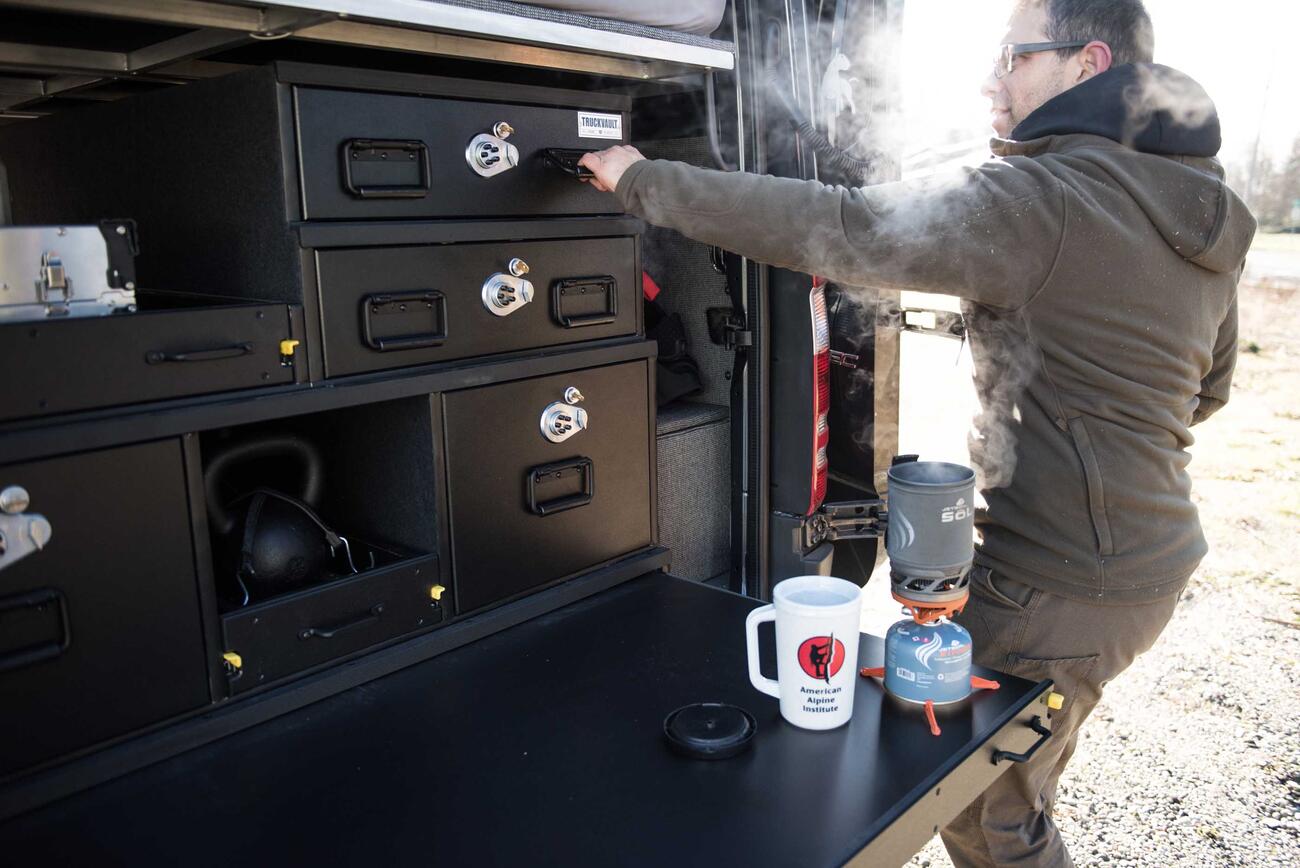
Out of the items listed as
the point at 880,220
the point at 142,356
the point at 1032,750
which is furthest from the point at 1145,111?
the point at 142,356

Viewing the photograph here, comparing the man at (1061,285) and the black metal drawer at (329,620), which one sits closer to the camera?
the black metal drawer at (329,620)

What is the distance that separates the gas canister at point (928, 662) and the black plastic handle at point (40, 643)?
0.91 metres

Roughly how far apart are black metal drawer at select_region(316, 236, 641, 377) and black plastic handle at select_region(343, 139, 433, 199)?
0.07 m

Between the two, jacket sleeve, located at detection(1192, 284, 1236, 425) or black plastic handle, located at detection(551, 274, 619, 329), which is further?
jacket sleeve, located at detection(1192, 284, 1236, 425)

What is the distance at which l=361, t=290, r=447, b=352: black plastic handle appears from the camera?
126cm

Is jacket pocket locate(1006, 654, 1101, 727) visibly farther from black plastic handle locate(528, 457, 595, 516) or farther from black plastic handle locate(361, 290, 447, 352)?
black plastic handle locate(361, 290, 447, 352)

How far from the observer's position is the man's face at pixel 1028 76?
1688 millimetres

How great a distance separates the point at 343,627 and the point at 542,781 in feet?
1.18

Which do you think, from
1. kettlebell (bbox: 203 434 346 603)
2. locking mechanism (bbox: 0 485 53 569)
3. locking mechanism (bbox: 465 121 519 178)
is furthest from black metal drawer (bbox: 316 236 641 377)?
locking mechanism (bbox: 0 485 53 569)

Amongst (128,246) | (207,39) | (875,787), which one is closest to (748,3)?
(207,39)

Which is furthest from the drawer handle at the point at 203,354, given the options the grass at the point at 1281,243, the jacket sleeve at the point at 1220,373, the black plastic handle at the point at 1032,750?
the grass at the point at 1281,243

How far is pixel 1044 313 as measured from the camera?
1.58 m

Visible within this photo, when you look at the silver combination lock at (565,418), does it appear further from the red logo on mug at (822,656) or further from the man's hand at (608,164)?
the red logo on mug at (822,656)

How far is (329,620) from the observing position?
49.5 inches
